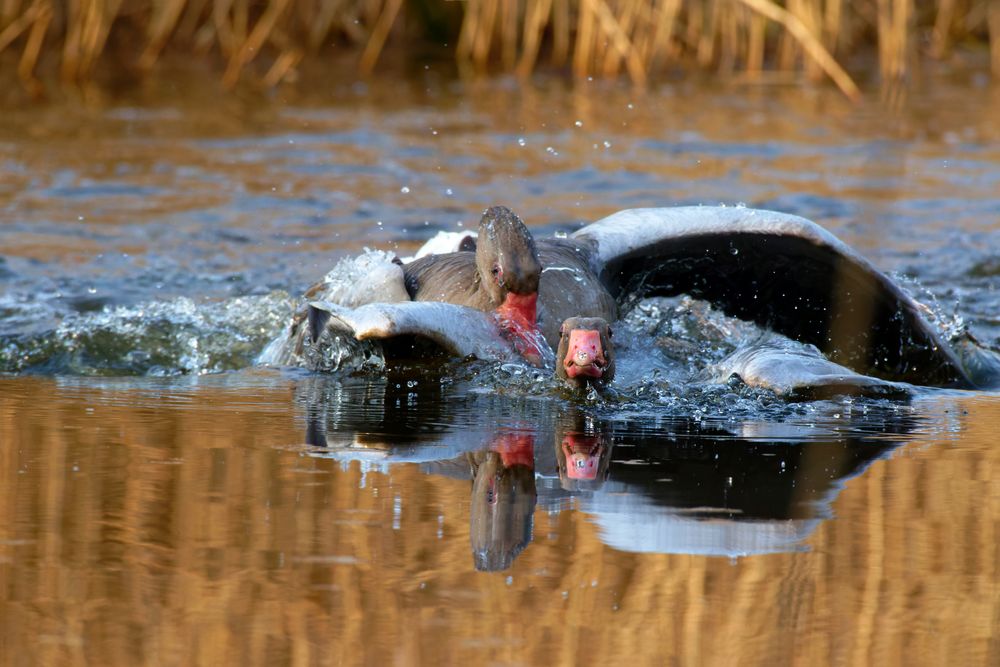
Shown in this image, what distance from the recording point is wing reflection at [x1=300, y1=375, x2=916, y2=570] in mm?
3807

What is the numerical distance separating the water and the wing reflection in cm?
2

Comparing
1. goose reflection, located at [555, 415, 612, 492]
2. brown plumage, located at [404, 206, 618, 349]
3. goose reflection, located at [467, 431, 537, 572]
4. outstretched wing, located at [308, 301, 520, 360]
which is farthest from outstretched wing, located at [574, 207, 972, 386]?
goose reflection, located at [467, 431, 537, 572]

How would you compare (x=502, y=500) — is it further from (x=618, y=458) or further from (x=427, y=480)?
(x=618, y=458)

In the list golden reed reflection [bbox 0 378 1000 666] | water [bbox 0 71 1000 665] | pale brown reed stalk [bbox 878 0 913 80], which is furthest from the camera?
pale brown reed stalk [bbox 878 0 913 80]

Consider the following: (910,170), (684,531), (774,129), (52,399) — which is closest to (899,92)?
(774,129)

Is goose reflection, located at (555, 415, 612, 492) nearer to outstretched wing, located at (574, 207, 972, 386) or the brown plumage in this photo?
the brown plumage

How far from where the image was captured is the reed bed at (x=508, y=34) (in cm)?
1580

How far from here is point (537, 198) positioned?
11594 mm

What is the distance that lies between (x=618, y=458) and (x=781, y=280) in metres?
2.77

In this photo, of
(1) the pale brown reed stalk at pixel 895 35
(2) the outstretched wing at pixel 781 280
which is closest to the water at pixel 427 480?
(2) the outstretched wing at pixel 781 280

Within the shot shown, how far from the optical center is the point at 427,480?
4340 millimetres

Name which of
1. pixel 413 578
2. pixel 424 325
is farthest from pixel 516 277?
pixel 413 578

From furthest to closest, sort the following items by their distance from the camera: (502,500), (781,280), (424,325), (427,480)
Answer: (781,280)
(424,325)
(427,480)
(502,500)

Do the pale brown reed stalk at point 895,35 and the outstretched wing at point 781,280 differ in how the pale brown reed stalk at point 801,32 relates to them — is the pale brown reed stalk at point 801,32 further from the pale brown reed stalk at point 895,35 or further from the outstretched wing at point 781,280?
the outstretched wing at point 781,280
